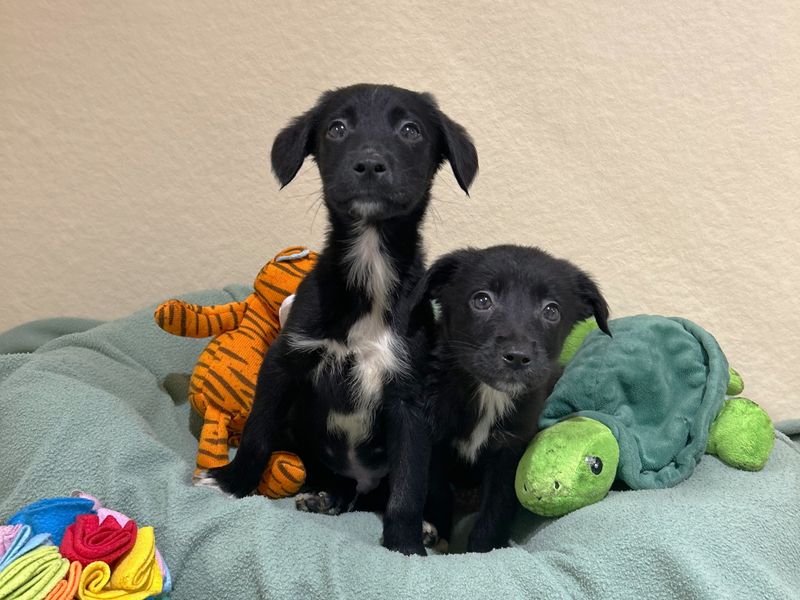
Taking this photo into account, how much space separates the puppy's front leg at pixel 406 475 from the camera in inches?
71.5

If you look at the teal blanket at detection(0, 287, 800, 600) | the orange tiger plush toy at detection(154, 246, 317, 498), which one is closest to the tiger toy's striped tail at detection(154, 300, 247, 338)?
the orange tiger plush toy at detection(154, 246, 317, 498)

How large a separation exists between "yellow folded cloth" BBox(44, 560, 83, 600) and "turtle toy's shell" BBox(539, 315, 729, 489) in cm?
128

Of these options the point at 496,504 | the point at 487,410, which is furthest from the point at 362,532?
the point at 487,410

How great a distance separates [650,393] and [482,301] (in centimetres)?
58

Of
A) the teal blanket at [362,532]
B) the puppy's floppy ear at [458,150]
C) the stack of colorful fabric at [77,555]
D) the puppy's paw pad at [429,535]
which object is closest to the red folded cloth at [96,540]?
the stack of colorful fabric at [77,555]

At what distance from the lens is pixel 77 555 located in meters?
1.41

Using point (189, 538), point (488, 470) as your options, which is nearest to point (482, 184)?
point (488, 470)

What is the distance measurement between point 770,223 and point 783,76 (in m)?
0.58

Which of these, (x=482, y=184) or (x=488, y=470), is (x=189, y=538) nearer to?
(x=488, y=470)

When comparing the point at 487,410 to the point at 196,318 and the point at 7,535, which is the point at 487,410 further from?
the point at 7,535

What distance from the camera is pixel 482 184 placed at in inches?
125

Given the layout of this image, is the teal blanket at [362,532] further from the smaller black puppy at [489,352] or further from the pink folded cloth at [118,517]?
the smaller black puppy at [489,352]

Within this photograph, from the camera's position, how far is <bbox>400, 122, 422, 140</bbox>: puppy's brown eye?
192 cm

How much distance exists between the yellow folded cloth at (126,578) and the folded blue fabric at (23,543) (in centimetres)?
14
